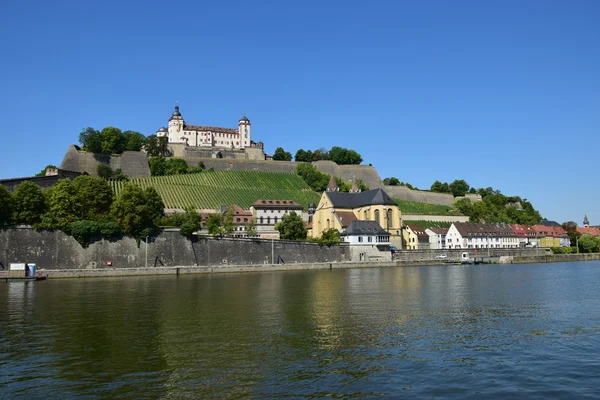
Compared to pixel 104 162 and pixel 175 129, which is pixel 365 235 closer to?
pixel 104 162

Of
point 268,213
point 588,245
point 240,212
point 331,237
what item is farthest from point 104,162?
point 588,245

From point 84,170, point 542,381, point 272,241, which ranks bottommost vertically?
point 542,381

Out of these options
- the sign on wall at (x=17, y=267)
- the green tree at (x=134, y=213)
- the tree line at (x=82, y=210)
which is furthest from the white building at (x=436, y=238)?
the sign on wall at (x=17, y=267)

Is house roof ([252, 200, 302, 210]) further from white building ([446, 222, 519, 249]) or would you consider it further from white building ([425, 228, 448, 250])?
white building ([446, 222, 519, 249])

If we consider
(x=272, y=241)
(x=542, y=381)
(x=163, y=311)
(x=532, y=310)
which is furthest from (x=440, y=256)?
(x=542, y=381)

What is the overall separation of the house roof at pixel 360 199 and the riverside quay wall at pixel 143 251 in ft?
60.9

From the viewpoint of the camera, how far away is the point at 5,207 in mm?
52625

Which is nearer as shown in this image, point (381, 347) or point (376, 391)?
point (376, 391)

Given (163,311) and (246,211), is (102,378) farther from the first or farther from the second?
(246,211)

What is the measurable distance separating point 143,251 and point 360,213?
1523 inches

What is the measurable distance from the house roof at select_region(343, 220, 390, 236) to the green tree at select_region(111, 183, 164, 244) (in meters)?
28.4

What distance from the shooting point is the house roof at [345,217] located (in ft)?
260

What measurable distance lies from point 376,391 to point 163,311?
15230 mm

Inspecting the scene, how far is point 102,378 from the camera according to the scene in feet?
43.5
